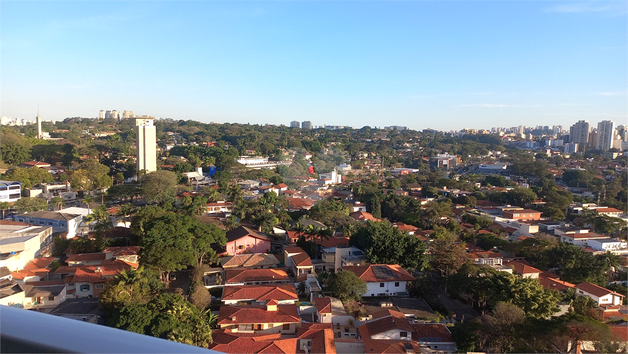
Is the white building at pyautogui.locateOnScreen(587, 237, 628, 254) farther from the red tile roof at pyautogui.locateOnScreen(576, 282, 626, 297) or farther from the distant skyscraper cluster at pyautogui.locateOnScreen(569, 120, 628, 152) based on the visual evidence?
the distant skyscraper cluster at pyautogui.locateOnScreen(569, 120, 628, 152)

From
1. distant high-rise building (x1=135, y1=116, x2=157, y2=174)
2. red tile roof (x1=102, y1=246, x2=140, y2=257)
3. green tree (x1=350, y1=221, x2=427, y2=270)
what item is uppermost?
distant high-rise building (x1=135, y1=116, x2=157, y2=174)

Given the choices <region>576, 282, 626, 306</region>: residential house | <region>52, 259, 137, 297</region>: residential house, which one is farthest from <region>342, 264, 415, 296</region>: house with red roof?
<region>52, 259, 137, 297</region>: residential house

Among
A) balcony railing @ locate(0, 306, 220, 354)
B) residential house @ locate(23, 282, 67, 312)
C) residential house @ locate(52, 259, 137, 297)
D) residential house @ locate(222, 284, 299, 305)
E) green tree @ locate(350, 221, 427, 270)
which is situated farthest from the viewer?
green tree @ locate(350, 221, 427, 270)

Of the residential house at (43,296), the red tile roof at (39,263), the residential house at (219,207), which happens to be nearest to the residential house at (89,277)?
the residential house at (43,296)

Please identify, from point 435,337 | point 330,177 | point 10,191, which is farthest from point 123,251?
point 330,177

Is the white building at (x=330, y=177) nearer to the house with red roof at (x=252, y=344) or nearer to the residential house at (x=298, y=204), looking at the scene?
the residential house at (x=298, y=204)

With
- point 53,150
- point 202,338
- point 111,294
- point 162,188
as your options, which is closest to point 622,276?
point 202,338

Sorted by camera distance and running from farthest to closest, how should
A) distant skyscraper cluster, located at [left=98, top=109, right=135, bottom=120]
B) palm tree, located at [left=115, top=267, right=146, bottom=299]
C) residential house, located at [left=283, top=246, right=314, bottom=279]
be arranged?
distant skyscraper cluster, located at [left=98, top=109, right=135, bottom=120], residential house, located at [left=283, top=246, right=314, bottom=279], palm tree, located at [left=115, top=267, right=146, bottom=299]
